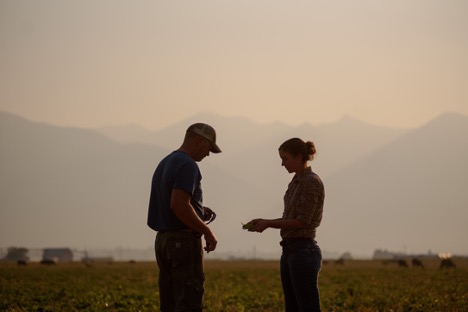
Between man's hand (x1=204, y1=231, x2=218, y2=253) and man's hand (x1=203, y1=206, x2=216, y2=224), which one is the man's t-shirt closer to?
man's hand (x1=204, y1=231, x2=218, y2=253)

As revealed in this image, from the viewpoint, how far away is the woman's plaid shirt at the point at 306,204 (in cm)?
977

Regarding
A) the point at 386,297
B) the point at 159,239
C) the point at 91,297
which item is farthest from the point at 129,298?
the point at 159,239

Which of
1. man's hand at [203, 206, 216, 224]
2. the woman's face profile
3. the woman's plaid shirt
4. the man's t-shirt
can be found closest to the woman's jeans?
the woman's plaid shirt

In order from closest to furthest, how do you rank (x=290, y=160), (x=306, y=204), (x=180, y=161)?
(x=180, y=161) < (x=306, y=204) < (x=290, y=160)

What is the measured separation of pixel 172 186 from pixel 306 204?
5.18 ft

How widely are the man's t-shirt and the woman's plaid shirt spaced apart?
1.09 metres

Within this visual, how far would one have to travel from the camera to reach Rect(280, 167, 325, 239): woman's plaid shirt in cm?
977

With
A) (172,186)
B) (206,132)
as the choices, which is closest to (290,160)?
Result: (206,132)

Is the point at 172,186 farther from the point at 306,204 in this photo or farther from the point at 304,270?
the point at 304,270

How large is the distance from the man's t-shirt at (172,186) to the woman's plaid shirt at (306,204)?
1088 millimetres

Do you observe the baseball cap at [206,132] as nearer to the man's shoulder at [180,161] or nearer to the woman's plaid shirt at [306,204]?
the man's shoulder at [180,161]

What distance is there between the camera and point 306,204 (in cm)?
978

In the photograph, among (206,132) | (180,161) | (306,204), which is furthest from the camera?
(306,204)

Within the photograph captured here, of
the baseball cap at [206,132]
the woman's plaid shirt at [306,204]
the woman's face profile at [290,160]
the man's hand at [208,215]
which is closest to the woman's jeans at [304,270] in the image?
the woman's plaid shirt at [306,204]
